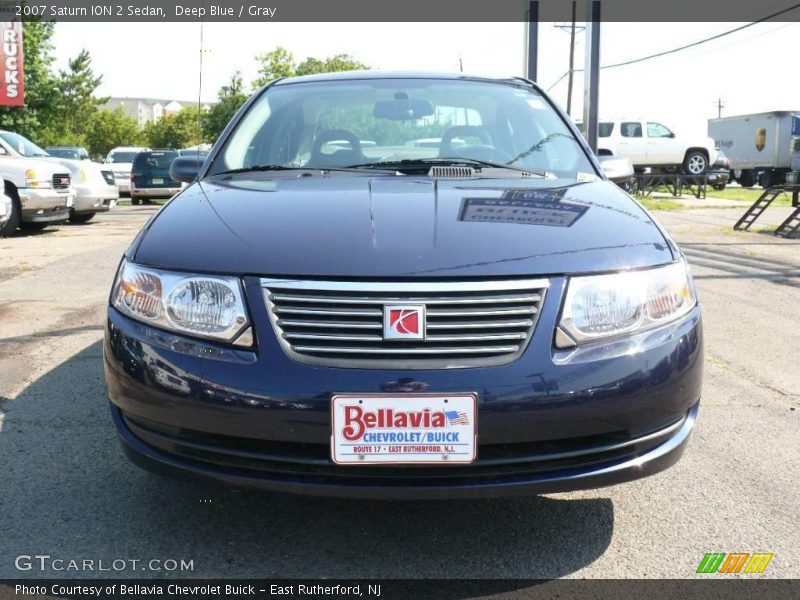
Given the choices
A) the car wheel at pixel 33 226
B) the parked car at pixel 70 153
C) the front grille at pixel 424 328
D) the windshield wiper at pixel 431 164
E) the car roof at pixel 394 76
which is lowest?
the car wheel at pixel 33 226

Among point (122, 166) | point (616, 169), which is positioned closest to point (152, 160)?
point (122, 166)

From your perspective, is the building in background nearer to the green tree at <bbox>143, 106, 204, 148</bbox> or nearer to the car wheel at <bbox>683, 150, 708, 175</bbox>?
Result: the green tree at <bbox>143, 106, 204, 148</bbox>

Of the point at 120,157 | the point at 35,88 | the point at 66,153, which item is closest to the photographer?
the point at 66,153

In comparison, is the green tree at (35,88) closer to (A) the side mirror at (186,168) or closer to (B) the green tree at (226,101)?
(B) the green tree at (226,101)

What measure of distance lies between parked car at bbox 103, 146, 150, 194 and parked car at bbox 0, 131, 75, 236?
31.9 feet

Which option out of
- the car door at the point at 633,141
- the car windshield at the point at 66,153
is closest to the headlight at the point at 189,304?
the car windshield at the point at 66,153

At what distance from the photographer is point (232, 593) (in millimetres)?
2188

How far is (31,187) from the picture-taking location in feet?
40.0

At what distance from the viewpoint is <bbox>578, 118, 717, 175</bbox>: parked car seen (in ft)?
83.3

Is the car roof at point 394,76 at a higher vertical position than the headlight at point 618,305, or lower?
higher

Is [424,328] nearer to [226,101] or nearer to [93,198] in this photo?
[93,198]

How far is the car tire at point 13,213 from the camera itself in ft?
39.8

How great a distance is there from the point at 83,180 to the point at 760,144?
28504 millimetres

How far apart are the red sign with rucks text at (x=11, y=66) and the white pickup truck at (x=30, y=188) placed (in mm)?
17269
